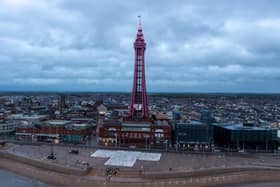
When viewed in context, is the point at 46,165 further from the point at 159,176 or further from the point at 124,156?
the point at 159,176

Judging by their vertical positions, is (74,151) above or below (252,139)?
below

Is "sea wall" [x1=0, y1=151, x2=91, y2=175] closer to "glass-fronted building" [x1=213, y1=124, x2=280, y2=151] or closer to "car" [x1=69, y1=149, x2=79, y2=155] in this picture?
"car" [x1=69, y1=149, x2=79, y2=155]

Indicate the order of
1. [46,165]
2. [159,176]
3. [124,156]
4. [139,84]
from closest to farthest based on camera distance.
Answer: [159,176]
[46,165]
[124,156]
[139,84]

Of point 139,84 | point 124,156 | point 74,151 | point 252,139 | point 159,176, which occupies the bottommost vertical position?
point 159,176

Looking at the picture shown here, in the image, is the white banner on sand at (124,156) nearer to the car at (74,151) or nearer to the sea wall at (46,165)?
the car at (74,151)

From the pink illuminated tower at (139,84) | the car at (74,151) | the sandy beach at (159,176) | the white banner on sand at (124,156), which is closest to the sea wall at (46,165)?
the sandy beach at (159,176)

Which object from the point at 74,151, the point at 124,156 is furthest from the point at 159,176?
the point at 74,151

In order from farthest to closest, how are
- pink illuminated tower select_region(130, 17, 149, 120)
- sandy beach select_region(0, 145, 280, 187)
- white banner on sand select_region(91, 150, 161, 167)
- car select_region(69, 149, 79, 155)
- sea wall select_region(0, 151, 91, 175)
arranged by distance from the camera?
1. pink illuminated tower select_region(130, 17, 149, 120)
2. car select_region(69, 149, 79, 155)
3. white banner on sand select_region(91, 150, 161, 167)
4. sea wall select_region(0, 151, 91, 175)
5. sandy beach select_region(0, 145, 280, 187)

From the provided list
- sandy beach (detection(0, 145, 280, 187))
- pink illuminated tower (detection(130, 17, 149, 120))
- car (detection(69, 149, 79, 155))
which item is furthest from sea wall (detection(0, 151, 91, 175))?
pink illuminated tower (detection(130, 17, 149, 120))

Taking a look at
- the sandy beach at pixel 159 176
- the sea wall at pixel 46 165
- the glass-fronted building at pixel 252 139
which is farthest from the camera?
the glass-fronted building at pixel 252 139
